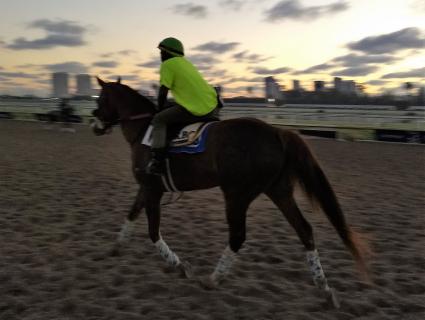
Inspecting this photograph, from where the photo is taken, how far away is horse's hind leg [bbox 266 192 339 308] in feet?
13.5

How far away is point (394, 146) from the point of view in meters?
20.0

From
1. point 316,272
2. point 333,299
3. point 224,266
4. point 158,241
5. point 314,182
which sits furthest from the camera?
point 158,241

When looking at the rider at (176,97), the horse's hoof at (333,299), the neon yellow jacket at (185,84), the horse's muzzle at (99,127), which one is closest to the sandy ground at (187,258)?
the horse's hoof at (333,299)

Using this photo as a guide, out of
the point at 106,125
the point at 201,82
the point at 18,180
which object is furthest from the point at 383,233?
the point at 18,180

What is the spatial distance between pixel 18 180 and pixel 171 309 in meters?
7.53

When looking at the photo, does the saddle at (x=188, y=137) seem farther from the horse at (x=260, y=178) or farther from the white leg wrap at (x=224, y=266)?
the white leg wrap at (x=224, y=266)

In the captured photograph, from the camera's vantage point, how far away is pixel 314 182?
167 inches

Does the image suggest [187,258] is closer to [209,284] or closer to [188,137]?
[209,284]

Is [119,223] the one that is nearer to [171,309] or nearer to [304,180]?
[171,309]

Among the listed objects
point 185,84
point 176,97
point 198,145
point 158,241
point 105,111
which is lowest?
Result: point 158,241

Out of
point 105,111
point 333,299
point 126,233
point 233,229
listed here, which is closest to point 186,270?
point 233,229

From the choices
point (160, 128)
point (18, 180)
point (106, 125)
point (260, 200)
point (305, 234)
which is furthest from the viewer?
point (18, 180)

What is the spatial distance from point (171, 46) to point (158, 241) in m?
2.20

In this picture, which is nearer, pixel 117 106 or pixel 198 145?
pixel 198 145
